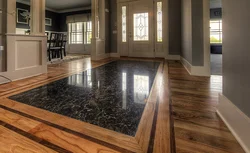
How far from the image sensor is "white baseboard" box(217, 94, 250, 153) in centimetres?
80

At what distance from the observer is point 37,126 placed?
3.50ft

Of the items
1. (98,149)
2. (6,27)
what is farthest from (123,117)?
(6,27)

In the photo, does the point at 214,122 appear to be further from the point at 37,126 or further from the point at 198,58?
the point at 198,58

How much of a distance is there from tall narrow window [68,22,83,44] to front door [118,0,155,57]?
13.0 feet

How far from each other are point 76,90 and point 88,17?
25.5ft

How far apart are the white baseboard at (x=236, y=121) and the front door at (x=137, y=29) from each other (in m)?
4.85

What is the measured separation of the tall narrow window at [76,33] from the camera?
9137 millimetres

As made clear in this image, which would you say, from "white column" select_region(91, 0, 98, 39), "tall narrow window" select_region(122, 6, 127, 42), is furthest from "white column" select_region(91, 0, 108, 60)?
"tall narrow window" select_region(122, 6, 127, 42)

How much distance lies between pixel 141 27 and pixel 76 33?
5.10m

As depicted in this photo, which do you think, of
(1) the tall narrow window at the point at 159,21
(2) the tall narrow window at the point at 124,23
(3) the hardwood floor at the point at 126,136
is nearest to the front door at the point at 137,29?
(2) the tall narrow window at the point at 124,23

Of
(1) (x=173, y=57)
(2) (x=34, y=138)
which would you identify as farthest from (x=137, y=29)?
(2) (x=34, y=138)

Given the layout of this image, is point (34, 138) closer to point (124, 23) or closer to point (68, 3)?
point (124, 23)

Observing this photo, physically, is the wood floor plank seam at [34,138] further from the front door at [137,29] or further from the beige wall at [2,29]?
the front door at [137,29]

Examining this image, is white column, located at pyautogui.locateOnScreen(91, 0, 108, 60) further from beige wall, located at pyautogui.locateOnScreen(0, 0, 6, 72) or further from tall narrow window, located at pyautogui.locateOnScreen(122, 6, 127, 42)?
beige wall, located at pyautogui.locateOnScreen(0, 0, 6, 72)
